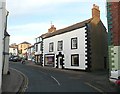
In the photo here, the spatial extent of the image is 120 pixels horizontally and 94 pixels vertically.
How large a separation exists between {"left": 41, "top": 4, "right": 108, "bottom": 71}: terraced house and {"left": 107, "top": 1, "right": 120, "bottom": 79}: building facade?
11492mm

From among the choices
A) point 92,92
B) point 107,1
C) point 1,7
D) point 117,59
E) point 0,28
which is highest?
point 107,1

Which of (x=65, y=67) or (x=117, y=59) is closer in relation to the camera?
(x=117, y=59)

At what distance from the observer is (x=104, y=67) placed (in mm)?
43375

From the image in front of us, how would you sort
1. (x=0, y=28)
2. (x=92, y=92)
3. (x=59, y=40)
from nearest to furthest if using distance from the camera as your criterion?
(x=0, y=28) < (x=92, y=92) < (x=59, y=40)

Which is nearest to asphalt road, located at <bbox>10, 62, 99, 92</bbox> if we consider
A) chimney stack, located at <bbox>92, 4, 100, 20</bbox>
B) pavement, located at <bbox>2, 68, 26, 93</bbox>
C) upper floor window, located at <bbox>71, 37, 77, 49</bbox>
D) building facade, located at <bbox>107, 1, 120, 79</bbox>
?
pavement, located at <bbox>2, 68, 26, 93</bbox>

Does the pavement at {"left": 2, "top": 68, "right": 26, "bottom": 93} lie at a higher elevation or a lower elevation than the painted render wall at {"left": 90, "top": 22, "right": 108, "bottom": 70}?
lower

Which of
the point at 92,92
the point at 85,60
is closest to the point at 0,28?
the point at 92,92

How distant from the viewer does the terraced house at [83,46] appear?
3953cm

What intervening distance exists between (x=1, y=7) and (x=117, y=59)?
48.1ft

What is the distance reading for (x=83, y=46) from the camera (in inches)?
1571

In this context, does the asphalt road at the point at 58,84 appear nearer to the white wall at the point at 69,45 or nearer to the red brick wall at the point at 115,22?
the red brick wall at the point at 115,22

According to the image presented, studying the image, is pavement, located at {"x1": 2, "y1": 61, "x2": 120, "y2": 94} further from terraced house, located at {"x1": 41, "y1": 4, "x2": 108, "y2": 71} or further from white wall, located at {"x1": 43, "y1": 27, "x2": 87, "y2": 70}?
white wall, located at {"x1": 43, "y1": 27, "x2": 87, "y2": 70}

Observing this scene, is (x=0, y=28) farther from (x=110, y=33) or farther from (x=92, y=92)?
(x=110, y=33)

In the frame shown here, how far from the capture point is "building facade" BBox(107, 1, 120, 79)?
86.2 ft
